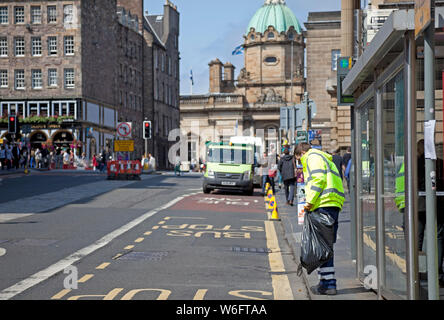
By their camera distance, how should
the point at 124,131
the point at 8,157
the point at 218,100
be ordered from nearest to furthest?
the point at 124,131
the point at 8,157
the point at 218,100

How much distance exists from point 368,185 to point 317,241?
923 millimetres

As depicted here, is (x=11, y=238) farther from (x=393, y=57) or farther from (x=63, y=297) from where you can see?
(x=393, y=57)

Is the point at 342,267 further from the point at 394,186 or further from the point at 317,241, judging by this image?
the point at 394,186

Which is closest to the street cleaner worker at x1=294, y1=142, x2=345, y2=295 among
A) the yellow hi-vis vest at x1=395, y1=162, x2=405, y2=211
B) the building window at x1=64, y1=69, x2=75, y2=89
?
the yellow hi-vis vest at x1=395, y1=162, x2=405, y2=211

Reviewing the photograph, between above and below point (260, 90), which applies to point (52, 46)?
above

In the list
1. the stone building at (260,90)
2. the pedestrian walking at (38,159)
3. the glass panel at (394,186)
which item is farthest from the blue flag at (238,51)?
the glass panel at (394,186)

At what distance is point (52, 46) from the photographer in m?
68.1

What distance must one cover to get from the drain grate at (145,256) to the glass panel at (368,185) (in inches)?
142

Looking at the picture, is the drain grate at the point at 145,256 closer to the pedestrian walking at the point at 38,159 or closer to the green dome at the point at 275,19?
the pedestrian walking at the point at 38,159

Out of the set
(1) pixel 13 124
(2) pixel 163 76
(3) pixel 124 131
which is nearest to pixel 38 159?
(1) pixel 13 124

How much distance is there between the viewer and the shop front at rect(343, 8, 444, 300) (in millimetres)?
6035

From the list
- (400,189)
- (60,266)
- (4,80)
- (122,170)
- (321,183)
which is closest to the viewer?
(400,189)

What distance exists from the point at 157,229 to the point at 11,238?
3270 millimetres

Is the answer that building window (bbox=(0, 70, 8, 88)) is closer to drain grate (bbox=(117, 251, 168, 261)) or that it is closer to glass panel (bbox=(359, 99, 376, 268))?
drain grate (bbox=(117, 251, 168, 261))
